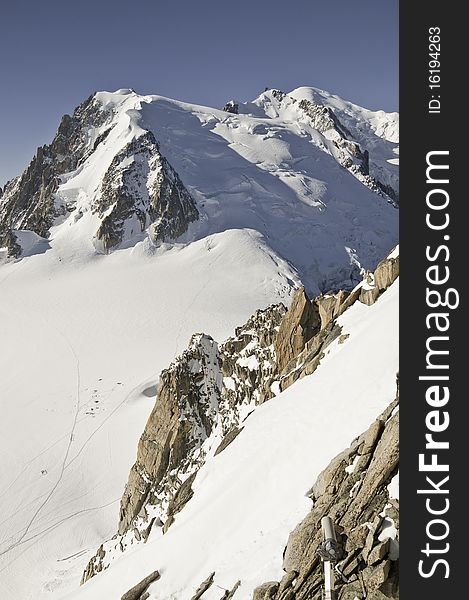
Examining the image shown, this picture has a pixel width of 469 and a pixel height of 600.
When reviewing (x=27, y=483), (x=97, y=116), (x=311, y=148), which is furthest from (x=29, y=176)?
(x=27, y=483)

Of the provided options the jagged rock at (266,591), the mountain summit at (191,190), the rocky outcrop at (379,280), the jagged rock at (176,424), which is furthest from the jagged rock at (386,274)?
the mountain summit at (191,190)

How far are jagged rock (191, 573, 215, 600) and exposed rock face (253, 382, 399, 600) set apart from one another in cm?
217

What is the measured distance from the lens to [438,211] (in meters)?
7.59

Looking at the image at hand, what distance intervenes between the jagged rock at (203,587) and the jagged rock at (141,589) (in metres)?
2.24

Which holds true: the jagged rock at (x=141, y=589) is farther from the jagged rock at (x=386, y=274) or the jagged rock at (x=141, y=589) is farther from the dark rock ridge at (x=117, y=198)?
the dark rock ridge at (x=117, y=198)

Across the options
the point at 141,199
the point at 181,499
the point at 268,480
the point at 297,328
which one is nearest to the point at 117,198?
the point at 141,199

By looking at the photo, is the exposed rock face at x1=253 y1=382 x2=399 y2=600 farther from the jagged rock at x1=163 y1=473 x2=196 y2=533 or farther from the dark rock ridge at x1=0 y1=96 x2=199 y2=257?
the dark rock ridge at x1=0 y1=96 x2=199 y2=257

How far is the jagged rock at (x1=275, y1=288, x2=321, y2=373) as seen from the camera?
2527 cm

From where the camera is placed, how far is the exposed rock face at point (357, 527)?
8.67 meters

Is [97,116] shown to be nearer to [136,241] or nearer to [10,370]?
[136,241]

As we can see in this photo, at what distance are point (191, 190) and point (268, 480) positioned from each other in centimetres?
9315

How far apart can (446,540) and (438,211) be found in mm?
4786

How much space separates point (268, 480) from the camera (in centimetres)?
1428

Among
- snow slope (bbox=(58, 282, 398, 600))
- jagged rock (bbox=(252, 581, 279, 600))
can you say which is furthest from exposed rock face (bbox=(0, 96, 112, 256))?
jagged rock (bbox=(252, 581, 279, 600))
